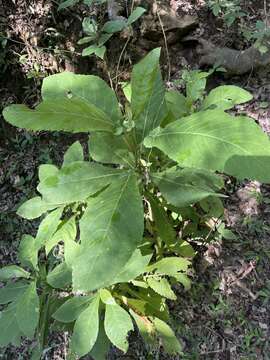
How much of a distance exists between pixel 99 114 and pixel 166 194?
1.50ft

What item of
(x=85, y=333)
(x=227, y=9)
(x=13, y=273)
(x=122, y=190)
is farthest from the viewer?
(x=227, y=9)

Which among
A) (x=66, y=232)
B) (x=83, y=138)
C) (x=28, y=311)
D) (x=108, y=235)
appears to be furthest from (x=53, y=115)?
(x=83, y=138)

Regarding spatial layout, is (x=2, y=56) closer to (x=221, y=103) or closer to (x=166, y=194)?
(x=221, y=103)

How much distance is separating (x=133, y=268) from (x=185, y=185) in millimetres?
607

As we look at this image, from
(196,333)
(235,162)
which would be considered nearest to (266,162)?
(235,162)

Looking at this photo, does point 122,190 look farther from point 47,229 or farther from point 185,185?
point 47,229

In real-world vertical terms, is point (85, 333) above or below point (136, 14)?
below

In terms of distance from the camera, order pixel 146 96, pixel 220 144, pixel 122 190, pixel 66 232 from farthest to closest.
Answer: pixel 66 232, pixel 146 96, pixel 122 190, pixel 220 144

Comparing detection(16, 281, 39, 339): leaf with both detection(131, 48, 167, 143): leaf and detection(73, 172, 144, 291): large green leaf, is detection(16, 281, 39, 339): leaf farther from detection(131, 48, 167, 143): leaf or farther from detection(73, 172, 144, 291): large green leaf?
detection(131, 48, 167, 143): leaf

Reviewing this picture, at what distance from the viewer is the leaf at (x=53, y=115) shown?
1593mm

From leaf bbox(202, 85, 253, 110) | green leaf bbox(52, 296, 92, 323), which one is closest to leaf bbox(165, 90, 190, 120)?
leaf bbox(202, 85, 253, 110)

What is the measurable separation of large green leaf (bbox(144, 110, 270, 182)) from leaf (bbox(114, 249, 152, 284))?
0.81 meters

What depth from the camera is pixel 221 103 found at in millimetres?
2439

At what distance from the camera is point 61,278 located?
2.33 meters
